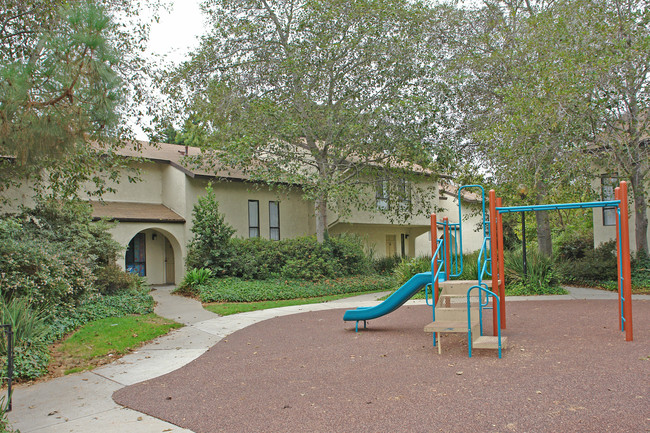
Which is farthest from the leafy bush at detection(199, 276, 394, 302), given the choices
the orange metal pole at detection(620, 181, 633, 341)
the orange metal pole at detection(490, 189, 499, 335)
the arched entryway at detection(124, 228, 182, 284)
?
the orange metal pole at detection(620, 181, 633, 341)

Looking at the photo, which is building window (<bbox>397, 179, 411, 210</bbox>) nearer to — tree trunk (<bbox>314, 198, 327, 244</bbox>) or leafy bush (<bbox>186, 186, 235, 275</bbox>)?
tree trunk (<bbox>314, 198, 327, 244</bbox>)

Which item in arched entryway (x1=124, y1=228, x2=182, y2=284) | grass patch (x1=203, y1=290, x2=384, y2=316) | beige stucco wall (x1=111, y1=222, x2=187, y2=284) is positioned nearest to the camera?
grass patch (x1=203, y1=290, x2=384, y2=316)

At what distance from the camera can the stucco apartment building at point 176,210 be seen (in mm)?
20453

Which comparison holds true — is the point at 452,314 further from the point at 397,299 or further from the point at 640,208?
the point at 640,208

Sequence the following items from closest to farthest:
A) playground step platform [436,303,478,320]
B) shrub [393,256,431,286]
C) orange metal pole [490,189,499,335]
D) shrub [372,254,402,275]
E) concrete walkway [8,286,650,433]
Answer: concrete walkway [8,286,650,433] < playground step platform [436,303,478,320] < orange metal pole [490,189,499,335] < shrub [393,256,431,286] < shrub [372,254,402,275]

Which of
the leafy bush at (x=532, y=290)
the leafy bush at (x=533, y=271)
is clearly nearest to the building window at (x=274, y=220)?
the leafy bush at (x=533, y=271)

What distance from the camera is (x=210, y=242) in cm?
1841

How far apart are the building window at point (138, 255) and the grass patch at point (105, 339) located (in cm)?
991

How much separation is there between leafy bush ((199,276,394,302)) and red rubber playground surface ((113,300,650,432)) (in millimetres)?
5951

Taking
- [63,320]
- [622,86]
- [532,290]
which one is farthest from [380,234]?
[63,320]

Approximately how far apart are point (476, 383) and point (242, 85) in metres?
16.9

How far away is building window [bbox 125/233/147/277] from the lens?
21.8 metres

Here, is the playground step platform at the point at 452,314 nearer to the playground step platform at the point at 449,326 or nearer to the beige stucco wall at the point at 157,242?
the playground step platform at the point at 449,326

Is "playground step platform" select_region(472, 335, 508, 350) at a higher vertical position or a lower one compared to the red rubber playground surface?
higher
